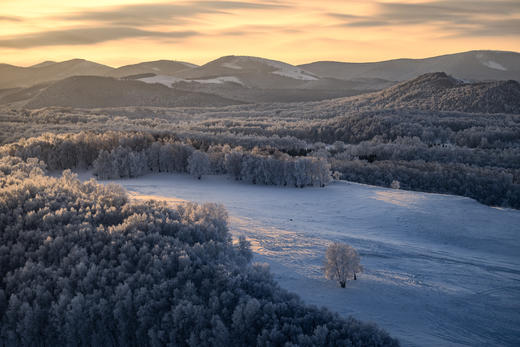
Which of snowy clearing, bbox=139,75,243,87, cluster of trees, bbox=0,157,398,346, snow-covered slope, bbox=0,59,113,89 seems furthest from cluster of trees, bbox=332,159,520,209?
snow-covered slope, bbox=0,59,113,89

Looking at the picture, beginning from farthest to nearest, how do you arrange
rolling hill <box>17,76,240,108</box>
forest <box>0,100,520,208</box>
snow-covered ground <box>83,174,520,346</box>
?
rolling hill <box>17,76,240,108</box> < forest <box>0,100,520,208</box> < snow-covered ground <box>83,174,520,346</box>

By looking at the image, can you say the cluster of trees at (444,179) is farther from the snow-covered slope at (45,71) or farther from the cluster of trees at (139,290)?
the snow-covered slope at (45,71)

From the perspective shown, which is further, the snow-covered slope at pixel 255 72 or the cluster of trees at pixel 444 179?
→ the snow-covered slope at pixel 255 72

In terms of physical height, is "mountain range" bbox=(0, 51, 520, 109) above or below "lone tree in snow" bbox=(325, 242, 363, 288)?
above

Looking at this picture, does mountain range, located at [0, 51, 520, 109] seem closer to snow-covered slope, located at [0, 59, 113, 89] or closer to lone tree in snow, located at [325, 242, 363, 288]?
snow-covered slope, located at [0, 59, 113, 89]

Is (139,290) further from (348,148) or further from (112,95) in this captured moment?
(112,95)

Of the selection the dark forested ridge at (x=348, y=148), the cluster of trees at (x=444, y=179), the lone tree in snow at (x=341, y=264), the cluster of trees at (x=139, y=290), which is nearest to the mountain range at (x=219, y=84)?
the dark forested ridge at (x=348, y=148)

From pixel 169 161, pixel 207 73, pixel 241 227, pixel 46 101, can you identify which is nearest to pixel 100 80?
pixel 46 101
